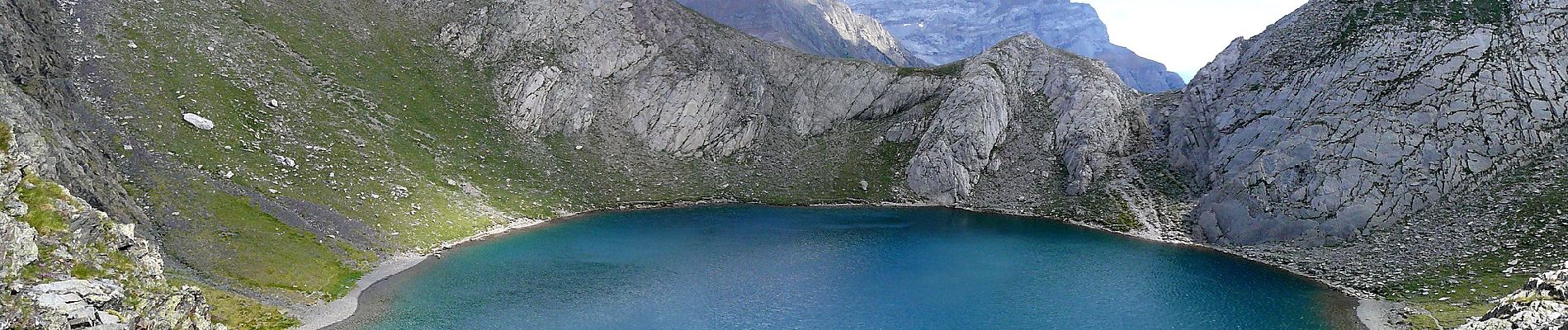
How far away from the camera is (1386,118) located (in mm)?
77438

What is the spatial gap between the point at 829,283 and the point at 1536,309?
137 feet

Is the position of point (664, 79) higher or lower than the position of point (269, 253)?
higher

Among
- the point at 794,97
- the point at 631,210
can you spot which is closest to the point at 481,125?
the point at 631,210

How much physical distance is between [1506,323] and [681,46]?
9714 centimetres

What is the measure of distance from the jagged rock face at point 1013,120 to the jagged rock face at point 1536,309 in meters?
54.4

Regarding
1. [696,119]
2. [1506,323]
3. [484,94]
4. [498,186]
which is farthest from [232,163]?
[1506,323]

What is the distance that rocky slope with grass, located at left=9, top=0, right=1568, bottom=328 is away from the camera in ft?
192

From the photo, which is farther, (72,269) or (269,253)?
(269,253)

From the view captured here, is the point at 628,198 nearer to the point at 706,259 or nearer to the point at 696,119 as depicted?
the point at 696,119

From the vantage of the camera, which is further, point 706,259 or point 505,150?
point 505,150

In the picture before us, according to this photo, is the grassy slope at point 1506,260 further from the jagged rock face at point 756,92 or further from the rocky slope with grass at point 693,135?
the jagged rock face at point 756,92

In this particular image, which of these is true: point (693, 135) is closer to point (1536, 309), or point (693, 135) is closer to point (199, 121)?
point (199, 121)

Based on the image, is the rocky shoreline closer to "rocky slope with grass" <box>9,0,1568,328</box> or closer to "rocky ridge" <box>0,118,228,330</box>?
"rocky slope with grass" <box>9,0,1568,328</box>

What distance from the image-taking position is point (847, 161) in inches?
4348
